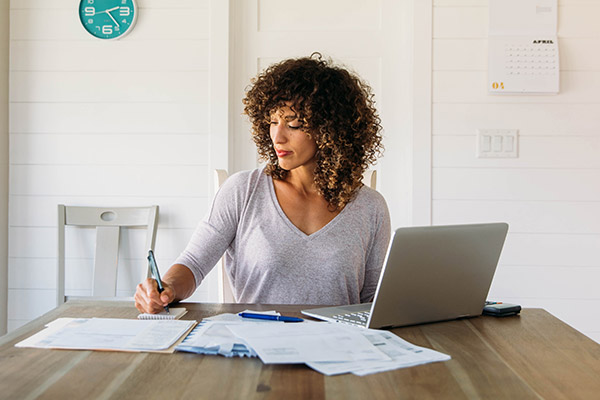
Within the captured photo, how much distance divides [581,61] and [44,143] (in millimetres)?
2335

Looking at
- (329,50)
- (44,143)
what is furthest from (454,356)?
(44,143)

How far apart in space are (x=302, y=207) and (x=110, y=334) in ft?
2.31

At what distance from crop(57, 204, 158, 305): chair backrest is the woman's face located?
1159mm

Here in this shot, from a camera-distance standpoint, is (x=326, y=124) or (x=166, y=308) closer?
(x=166, y=308)

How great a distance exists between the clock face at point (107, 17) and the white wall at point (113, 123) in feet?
0.12

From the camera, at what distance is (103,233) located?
2.62 m

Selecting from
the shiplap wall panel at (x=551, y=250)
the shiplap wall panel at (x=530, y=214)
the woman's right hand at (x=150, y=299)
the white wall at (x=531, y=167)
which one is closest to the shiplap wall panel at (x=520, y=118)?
the white wall at (x=531, y=167)

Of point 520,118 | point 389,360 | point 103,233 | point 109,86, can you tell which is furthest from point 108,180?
point 389,360

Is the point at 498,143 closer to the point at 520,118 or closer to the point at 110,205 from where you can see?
the point at 520,118

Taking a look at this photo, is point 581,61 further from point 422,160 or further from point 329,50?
point 329,50

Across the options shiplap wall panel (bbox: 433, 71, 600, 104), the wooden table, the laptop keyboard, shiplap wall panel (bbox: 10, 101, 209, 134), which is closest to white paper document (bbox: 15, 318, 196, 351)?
the wooden table

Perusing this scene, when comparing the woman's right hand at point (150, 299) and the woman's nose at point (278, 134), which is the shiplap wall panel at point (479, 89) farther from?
the woman's right hand at point (150, 299)

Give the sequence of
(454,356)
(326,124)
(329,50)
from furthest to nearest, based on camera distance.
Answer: (329,50) → (326,124) → (454,356)

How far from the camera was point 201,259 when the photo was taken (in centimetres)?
152
